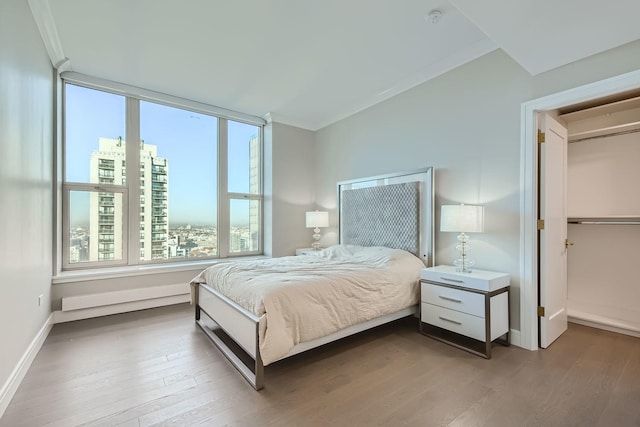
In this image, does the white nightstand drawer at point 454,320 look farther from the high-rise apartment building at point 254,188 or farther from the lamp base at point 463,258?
the high-rise apartment building at point 254,188

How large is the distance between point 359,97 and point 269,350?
11.4 ft

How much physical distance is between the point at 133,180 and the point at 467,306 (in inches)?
168

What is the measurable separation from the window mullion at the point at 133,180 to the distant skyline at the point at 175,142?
0.07 meters

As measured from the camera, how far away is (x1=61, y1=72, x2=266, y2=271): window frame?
11.4ft

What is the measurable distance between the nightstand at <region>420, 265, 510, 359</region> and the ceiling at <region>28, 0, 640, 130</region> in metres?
1.89

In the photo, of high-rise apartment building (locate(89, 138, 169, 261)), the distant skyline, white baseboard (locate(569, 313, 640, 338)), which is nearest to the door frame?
white baseboard (locate(569, 313, 640, 338))

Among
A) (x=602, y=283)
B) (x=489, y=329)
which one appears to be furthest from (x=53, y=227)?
(x=602, y=283)

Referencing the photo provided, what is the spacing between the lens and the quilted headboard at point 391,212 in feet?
10.7

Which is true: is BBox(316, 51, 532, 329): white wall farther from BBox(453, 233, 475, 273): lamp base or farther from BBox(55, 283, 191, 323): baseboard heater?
BBox(55, 283, 191, 323): baseboard heater

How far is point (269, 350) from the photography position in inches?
A: 75.2

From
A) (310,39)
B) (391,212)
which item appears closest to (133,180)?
(310,39)

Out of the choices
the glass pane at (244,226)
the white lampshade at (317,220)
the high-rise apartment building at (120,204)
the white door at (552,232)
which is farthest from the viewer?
the glass pane at (244,226)

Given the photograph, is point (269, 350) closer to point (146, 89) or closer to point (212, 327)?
point (212, 327)

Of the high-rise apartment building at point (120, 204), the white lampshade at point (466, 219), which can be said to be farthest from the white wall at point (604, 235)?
the high-rise apartment building at point (120, 204)
